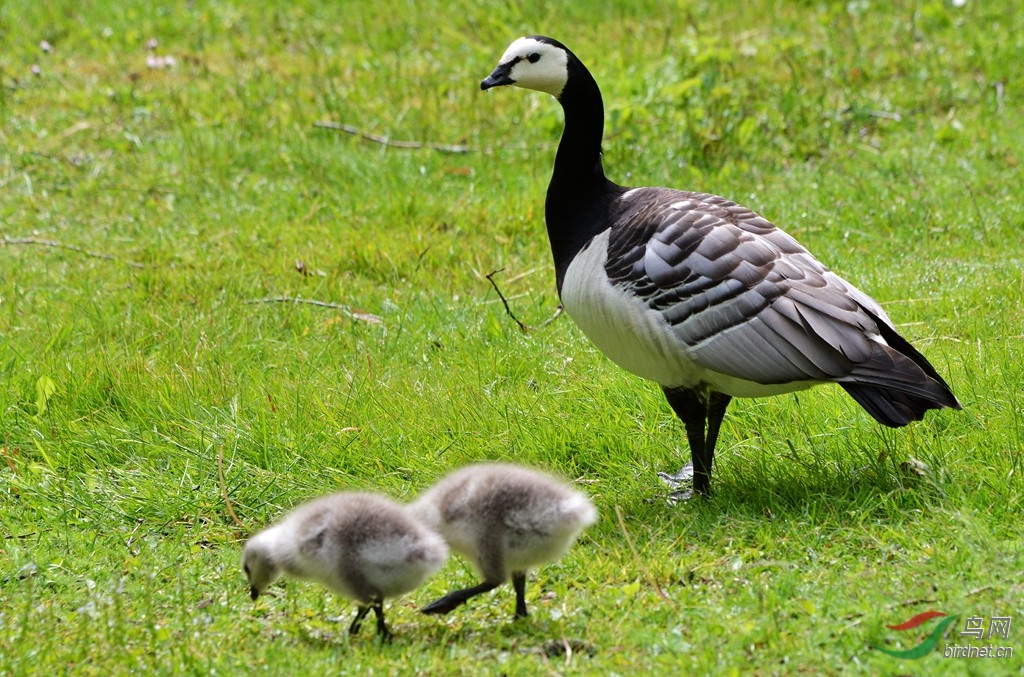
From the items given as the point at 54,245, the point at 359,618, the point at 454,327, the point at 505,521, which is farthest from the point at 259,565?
the point at 54,245

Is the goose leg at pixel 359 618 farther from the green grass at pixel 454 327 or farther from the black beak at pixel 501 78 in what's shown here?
the black beak at pixel 501 78

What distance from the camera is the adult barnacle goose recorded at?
14.5 feet

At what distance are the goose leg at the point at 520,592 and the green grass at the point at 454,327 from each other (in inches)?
1.7

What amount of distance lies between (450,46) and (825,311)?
7.47 metres

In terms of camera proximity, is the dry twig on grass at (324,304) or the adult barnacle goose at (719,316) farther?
the dry twig on grass at (324,304)

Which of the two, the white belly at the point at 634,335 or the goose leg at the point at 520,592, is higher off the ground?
the white belly at the point at 634,335

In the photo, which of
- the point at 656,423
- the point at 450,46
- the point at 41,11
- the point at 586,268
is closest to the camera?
the point at 586,268

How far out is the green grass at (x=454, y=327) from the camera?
4.00 m

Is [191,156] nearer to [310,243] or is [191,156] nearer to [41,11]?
[310,243]

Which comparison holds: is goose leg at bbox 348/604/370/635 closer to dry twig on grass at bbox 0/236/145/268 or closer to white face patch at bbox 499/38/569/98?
white face patch at bbox 499/38/569/98

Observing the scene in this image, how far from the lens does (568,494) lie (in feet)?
12.7

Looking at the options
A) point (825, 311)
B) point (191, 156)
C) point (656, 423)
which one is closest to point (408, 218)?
point (191, 156)

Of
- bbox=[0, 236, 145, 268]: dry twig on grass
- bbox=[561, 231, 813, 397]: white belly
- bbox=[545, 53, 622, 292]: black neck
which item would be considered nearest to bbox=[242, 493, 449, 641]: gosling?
bbox=[561, 231, 813, 397]: white belly

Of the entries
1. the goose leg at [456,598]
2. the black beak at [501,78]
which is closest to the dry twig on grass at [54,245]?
the black beak at [501,78]
